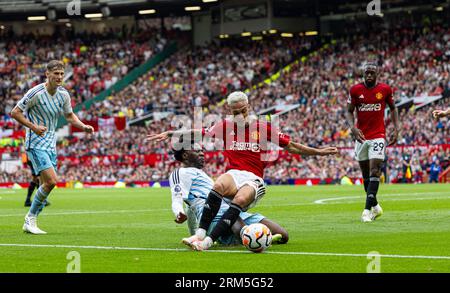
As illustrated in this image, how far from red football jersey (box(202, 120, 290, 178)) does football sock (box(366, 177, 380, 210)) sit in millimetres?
4701

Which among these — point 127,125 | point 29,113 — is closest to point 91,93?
point 127,125

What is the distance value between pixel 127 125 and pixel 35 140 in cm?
4622

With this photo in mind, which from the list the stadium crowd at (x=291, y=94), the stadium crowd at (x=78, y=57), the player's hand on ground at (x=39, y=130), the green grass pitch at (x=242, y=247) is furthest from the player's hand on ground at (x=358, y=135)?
the stadium crowd at (x=78, y=57)

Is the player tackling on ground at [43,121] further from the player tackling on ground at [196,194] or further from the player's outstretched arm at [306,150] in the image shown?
the player's outstretched arm at [306,150]

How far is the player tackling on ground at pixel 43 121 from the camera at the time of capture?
49.3 feet

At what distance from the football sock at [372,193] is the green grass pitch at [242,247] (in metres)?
0.31

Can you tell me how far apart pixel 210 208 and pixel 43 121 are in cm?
443

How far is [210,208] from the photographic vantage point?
12.0 meters

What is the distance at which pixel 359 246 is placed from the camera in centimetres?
1204

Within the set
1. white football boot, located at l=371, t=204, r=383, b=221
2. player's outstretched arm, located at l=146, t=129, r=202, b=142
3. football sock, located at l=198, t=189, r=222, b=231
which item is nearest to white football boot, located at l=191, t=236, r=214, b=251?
football sock, located at l=198, t=189, r=222, b=231

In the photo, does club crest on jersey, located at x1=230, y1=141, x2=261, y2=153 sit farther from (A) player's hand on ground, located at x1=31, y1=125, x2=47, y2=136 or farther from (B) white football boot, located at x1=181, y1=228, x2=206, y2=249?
(A) player's hand on ground, located at x1=31, y1=125, x2=47, y2=136

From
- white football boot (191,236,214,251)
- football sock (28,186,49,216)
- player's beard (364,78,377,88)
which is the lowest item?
football sock (28,186,49,216)

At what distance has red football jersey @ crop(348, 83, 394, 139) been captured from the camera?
57.2 feet
